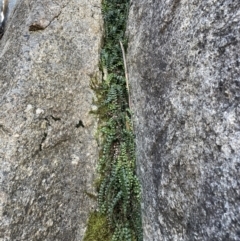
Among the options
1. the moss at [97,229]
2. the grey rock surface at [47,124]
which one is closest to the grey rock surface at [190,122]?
the moss at [97,229]

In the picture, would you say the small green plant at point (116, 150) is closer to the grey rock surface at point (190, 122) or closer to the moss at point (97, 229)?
the moss at point (97, 229)

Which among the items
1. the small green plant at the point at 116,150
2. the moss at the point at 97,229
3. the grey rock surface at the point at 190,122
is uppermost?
the grey rock surface at the point at 190,122

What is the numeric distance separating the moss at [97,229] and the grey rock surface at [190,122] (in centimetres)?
35

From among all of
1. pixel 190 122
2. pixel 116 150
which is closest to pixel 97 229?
pixel 116 150

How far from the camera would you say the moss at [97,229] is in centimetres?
247

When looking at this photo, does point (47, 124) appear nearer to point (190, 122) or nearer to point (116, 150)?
point (116, 150)

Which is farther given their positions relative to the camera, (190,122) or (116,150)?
(116,150)

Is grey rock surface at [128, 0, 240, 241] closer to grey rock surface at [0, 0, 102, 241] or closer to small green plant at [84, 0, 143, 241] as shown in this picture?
small green plant at [84, 0, 143, 241]

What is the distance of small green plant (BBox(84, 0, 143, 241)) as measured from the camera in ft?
8.10

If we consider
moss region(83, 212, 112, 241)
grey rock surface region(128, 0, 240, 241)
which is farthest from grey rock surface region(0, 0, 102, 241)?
grey rock surface region(128, 0, 240, 241)

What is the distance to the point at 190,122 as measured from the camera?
1.88 metres

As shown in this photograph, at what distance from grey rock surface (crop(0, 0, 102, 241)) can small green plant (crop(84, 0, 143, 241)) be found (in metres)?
0.10

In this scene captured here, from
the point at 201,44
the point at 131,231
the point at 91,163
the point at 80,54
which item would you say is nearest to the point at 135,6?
the point at 80,54

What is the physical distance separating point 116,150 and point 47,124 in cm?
65
